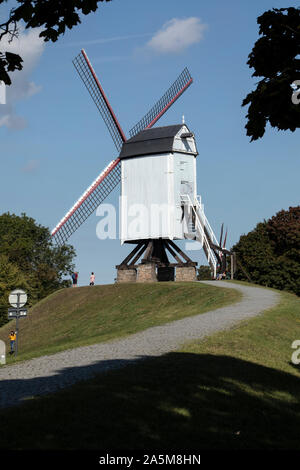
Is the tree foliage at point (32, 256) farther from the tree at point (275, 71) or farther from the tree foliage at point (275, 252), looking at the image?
the tree at point (275, 71)

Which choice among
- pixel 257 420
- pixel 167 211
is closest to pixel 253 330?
pixel 257 420

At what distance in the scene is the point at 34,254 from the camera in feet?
260

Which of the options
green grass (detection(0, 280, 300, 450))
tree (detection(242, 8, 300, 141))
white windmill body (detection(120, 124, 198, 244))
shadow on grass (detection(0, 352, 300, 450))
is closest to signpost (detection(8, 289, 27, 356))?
green grass (detection(0, 280, 300, 450))

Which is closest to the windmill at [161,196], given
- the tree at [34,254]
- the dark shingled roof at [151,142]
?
the dark shingled roof at [151,142]

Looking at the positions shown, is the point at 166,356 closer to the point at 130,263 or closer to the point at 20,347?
the point at 20,347

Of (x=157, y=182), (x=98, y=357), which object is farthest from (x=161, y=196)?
(x=98, y=357)

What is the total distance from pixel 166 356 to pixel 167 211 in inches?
1236

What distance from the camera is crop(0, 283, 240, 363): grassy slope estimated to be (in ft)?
111

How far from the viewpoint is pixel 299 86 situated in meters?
9.97

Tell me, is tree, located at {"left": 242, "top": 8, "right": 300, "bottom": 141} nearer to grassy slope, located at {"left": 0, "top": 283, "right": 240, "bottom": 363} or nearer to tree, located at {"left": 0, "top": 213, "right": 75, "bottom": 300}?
grassy slope, located at {"left": 0, "top": 283, "right": 240, "bottom": 363}

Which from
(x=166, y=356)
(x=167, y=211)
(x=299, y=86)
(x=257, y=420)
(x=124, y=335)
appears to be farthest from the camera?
(x=167, y=211)

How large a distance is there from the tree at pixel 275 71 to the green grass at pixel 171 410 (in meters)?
4.71

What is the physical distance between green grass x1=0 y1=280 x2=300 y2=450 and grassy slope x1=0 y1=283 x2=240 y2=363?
14.8 m

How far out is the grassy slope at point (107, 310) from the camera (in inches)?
1335
